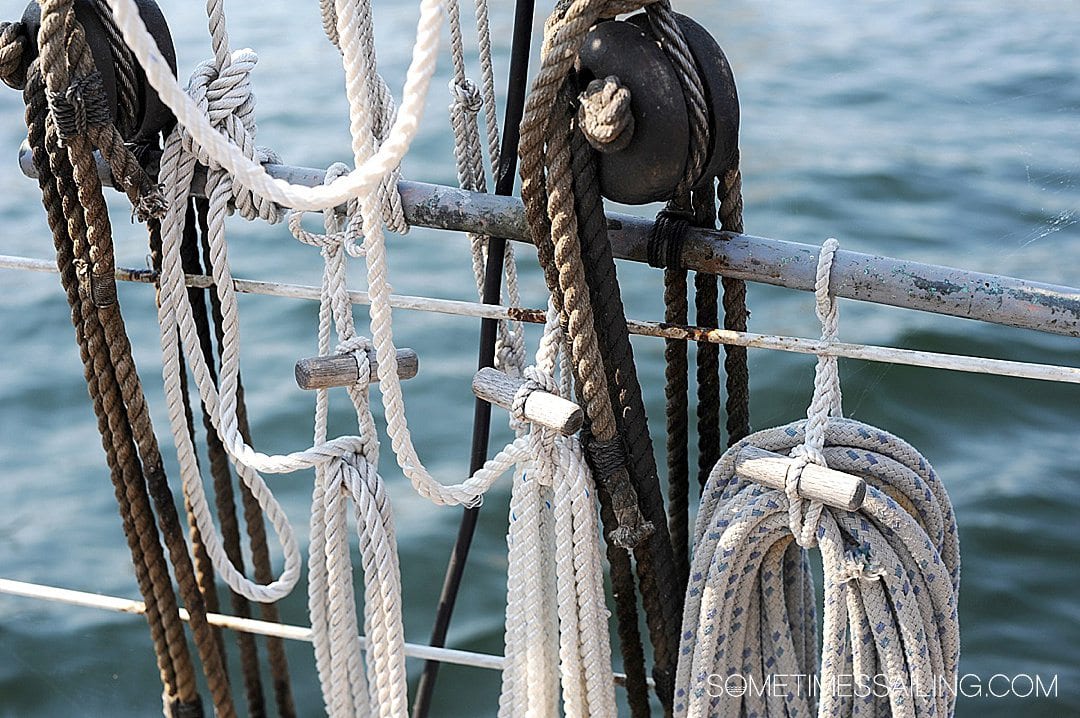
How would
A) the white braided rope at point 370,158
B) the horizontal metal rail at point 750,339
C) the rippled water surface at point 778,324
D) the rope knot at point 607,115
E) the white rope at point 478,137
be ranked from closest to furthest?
the white braided rope at point 370,158
the rope knot at point 607,115
the horizontal metal rail at point 750,339
the white rope at point 478,137
the rippled water surface at point 778,324

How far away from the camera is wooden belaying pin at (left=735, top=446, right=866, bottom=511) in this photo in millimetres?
1191

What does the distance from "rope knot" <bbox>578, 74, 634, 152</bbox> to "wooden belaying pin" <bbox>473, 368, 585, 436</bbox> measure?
0.26m

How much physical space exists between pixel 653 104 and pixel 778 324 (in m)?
2.48

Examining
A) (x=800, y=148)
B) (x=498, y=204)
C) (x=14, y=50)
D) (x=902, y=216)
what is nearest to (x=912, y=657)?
(x=498, y=204)

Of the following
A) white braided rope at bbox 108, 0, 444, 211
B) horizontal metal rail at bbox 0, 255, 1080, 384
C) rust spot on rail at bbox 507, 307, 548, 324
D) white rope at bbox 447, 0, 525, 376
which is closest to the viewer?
white braided rope at bbox 108, 0, 444, 211

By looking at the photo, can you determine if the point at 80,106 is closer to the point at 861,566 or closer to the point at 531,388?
the point at 531,388

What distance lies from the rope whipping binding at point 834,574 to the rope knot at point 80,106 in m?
0.77

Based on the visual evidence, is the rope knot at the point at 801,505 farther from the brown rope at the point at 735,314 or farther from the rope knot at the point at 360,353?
the rope knot at the point at 360,353

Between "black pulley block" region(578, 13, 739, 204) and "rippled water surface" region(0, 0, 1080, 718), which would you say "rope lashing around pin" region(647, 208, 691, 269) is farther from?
"rippled water surface" region(0, 0, 1080, 718)

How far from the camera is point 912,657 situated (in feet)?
4.17

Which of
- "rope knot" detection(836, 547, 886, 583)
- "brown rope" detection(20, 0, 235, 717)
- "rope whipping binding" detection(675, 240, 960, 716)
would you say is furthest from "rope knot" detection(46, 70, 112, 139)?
"rope knot" detection(836, 547, 886, 583)

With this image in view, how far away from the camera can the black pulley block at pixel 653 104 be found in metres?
1.12

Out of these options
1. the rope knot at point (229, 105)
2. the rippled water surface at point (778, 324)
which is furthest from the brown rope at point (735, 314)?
the rippled water surface at point (778, 324)

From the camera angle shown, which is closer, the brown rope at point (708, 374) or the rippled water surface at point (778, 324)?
the brown rope at point (708, 374)
